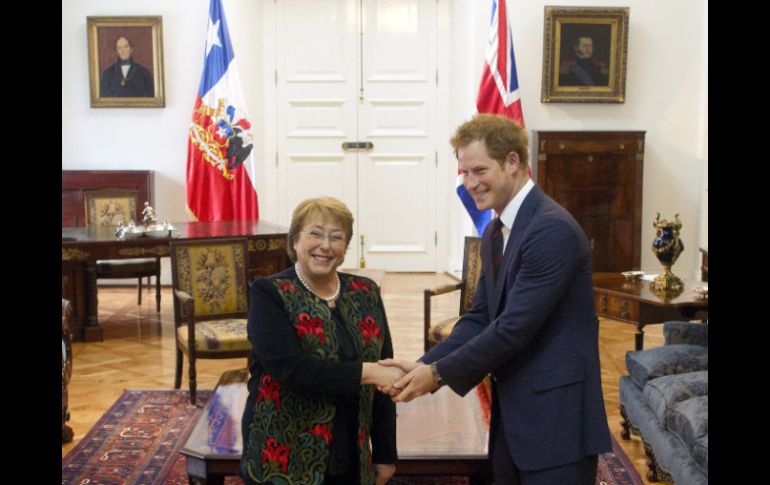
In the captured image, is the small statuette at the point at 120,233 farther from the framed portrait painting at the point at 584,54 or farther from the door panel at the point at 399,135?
the framed portrait painting at the point at 584,54

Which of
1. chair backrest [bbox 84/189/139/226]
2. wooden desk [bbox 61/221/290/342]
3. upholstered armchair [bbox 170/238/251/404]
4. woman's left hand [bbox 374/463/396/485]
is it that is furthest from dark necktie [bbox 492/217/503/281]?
chair backrest [bbox 84/189/139/226]

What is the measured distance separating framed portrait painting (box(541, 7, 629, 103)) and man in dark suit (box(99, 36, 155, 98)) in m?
3.83

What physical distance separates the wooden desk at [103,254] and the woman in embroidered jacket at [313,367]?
3.90 meters

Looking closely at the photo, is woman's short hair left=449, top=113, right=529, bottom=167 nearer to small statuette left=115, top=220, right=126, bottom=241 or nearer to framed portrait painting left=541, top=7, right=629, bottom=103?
small statuette left=115, top=220, right=126, bottom=241

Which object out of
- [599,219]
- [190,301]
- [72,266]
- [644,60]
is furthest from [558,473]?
[644,60]

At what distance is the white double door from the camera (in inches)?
Result: 352

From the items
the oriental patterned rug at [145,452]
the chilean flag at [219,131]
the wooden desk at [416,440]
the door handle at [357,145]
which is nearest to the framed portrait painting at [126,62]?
the chilean flag at [219,131]

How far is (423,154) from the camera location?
9.10 metres

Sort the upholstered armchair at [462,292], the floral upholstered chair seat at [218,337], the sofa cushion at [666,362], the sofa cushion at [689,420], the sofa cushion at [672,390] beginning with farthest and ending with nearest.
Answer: the upholstered armchair at [462,292] < the floral upholstered chair seat at [218,337] < the sofa cushion at [666,362] < the sofa cushion at [672,390] < the sofa cushion at [689,420]

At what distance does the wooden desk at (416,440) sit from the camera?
3.11m

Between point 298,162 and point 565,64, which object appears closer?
point 565,64

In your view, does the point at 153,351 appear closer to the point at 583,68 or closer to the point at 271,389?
the point at 271,389
